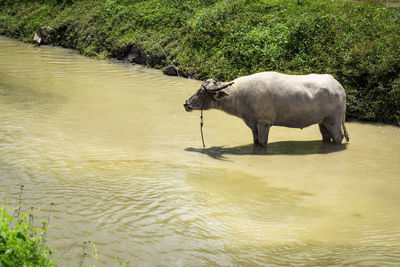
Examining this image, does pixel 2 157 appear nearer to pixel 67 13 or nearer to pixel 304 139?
pixel 304 139

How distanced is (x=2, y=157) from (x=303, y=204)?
4653mm

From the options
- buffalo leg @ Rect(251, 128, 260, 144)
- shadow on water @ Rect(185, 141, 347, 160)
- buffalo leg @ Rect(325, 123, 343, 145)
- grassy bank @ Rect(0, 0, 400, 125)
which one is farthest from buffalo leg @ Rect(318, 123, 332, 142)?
grassy bank @ Rect(0, 0, 400, 125)

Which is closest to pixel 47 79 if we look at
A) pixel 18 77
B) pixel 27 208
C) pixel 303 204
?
pixel 18 77

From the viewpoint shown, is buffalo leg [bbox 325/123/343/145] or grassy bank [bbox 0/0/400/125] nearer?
buffalo leg [bbox 325/123/343/145]

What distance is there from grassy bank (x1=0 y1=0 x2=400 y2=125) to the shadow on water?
2.42 metres

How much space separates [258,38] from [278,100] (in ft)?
19.9

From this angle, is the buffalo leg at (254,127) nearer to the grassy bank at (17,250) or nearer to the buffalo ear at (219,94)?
the buffalo ear at (219,94)

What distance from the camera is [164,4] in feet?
62.5

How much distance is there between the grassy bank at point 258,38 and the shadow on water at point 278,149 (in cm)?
242

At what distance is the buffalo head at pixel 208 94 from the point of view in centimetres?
873

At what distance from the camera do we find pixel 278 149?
8.88 meters

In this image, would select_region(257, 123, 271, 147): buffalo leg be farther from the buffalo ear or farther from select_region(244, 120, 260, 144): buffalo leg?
the buffalo ear

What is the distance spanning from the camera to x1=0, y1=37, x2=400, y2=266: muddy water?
472 centimetres

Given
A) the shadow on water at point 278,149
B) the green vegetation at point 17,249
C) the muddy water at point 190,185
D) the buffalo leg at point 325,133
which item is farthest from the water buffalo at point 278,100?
the green vegetation at point 17,249
